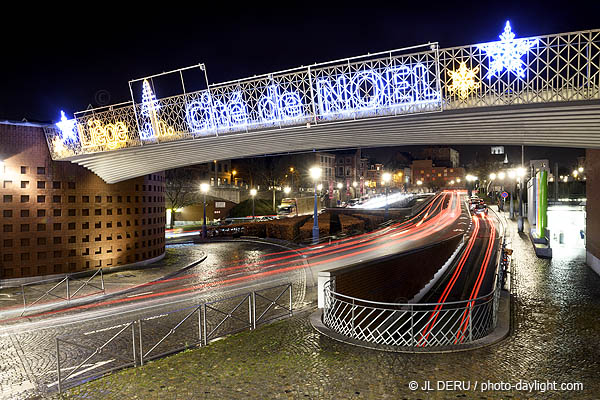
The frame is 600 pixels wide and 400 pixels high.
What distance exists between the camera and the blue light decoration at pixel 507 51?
12.2 meters

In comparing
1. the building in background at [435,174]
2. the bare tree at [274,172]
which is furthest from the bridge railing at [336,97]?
the building in background at [435,174]

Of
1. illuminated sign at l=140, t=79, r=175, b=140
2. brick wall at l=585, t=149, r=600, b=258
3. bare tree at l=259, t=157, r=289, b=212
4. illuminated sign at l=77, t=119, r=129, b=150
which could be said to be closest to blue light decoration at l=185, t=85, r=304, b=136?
illuminated sign at l=140, t=79, r=175, b=140

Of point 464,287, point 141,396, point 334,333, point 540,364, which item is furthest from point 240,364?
point 464,287

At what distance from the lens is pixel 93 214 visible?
20.3m

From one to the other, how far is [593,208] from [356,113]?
551 inches

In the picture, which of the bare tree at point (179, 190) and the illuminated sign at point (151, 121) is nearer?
the illuminated sign at point (151, 121)

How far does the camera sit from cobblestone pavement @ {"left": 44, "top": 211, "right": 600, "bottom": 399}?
6535 millimetres

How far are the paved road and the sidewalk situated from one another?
68 cm

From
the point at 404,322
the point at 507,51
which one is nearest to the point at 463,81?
the point at 507,51

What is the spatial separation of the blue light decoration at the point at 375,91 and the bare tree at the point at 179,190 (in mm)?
33404

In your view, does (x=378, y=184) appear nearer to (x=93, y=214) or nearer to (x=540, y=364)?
(x=93, y=214)

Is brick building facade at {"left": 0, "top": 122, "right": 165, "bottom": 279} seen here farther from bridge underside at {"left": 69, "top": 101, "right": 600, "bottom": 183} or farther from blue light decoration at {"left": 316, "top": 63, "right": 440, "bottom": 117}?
blue light decoration at {"left": 316, "top": 63, "right": 440, "bottom": 117}

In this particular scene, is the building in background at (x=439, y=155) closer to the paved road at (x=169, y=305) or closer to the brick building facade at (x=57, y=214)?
the paved road at (x=169, y=305)

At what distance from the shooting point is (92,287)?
53.5 feet
